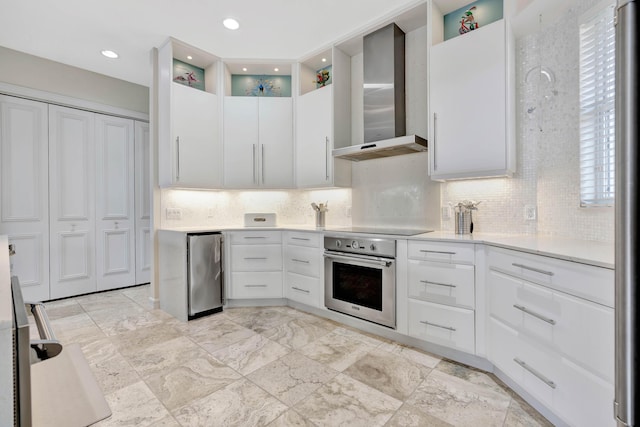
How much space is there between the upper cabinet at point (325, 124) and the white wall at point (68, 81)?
235 cm

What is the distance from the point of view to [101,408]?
0.72 m

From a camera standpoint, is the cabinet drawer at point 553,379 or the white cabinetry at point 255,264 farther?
the white cabinetry at point 255,264

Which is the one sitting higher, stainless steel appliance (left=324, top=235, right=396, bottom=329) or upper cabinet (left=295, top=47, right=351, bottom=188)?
upper cabinet (left=295, top=47, right=351, bottom=188)

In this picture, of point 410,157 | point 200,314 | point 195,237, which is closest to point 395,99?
point 410,157

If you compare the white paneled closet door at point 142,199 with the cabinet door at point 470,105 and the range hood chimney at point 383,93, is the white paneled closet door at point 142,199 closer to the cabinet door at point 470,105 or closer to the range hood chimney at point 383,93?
the range hood chimney at point 383,93

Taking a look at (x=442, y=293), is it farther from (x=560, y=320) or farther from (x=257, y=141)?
(x=257, y=141)

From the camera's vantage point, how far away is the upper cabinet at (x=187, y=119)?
3.15 metres

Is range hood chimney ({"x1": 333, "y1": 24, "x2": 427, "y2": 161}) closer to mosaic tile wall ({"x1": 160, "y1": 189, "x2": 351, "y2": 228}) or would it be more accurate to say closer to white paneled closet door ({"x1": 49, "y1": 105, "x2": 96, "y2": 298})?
mosaic tile wall ({"x1": 160, "y1": 189, "x2": 351, "y2": 228})

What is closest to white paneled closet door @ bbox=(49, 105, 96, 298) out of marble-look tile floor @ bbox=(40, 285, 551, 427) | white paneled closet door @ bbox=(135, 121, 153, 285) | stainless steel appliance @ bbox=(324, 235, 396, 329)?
white paneled closet door @ bbox=(135, 121, 153, 285)

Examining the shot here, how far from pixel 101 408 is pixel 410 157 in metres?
2.84

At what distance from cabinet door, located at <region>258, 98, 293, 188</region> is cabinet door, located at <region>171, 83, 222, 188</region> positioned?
0.51m

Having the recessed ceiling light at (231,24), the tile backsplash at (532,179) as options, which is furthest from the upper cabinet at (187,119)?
the recessed ceiling light at (231,24)

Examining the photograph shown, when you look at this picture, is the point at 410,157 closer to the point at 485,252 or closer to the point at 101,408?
the point at 485,252

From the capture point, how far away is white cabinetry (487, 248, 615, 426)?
1.24 m
